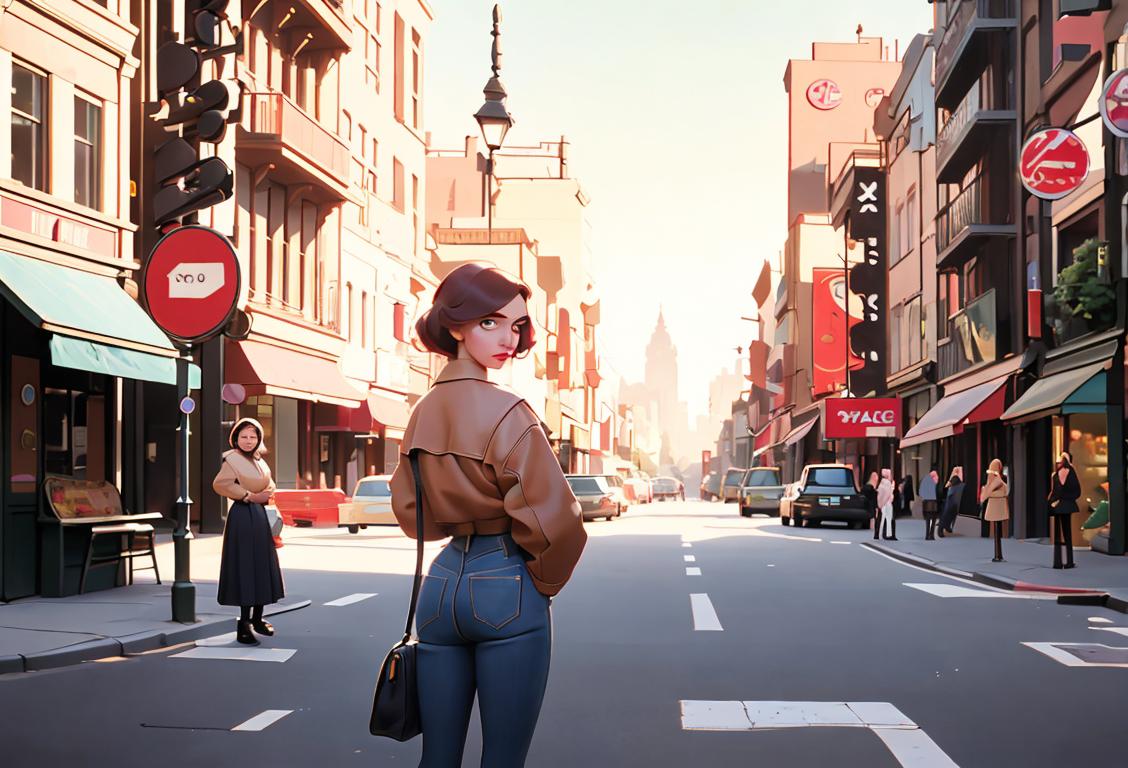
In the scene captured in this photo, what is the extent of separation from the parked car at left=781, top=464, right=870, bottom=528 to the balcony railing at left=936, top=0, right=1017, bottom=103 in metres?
10.3

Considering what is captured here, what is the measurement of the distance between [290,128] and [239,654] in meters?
21.8

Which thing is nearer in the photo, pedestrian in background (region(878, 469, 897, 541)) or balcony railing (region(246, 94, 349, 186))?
pedestrian in background (region(878, 469, 897, 541))

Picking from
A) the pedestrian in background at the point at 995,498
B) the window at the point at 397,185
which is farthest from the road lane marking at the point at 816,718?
the window at the point at 397,185

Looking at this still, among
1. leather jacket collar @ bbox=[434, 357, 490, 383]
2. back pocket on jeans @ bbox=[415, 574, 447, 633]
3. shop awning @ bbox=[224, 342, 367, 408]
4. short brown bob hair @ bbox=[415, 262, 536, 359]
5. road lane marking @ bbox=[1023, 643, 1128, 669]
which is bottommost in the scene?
road lane marking @ bbox=[1023, 643, 1128, 669]

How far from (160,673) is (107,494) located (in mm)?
6497

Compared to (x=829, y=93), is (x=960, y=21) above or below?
below

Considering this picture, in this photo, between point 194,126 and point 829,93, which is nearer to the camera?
point 194,126

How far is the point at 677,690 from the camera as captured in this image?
876 centimetres

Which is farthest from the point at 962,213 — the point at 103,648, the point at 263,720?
the point at 263,720

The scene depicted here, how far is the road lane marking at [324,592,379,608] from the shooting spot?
14401 mm

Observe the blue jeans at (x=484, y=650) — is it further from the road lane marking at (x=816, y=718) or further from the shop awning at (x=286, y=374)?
the shop awning at (x=286, y=374)

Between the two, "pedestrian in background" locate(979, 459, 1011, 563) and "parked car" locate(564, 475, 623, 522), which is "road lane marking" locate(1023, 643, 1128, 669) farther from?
"parked car" locate(564, 475, 623, 522)

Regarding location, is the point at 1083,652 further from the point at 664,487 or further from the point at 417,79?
the point at 664,487

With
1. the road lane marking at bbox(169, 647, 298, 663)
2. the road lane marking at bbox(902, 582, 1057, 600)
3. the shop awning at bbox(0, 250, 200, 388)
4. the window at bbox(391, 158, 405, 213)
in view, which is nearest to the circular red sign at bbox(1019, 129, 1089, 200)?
the road lane marking at bbox(902, 582, 1057, 600)
